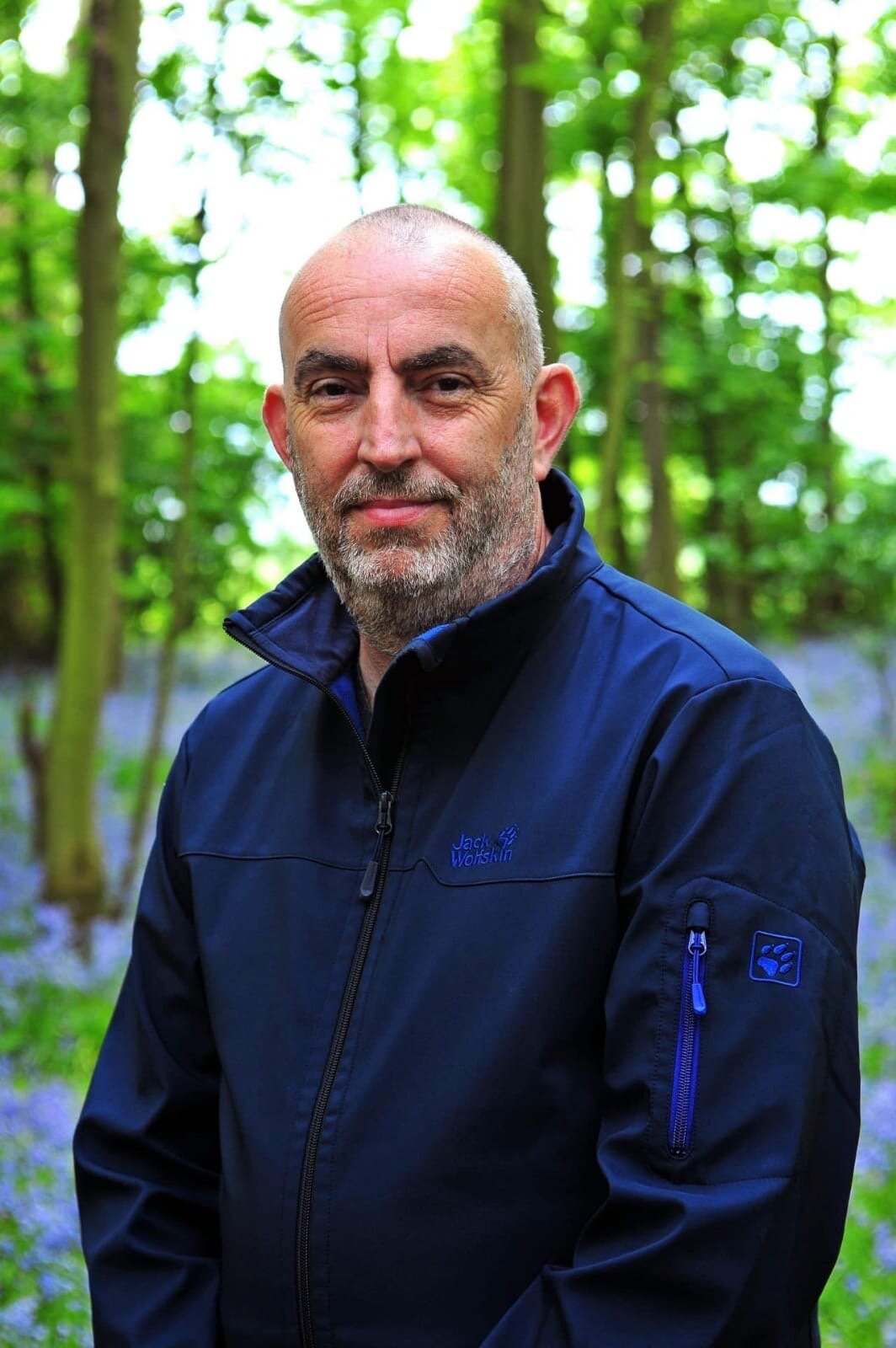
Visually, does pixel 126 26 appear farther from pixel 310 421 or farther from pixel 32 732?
pixel 310 421

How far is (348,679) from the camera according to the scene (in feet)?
7.79

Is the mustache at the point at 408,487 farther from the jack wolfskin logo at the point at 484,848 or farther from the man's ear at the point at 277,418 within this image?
the jack wolfskin logo at the point at 484,848

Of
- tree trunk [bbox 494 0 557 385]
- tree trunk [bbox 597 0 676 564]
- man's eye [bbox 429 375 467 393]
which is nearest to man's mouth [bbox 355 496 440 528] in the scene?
man's eye [bbox 429 375 467 393]

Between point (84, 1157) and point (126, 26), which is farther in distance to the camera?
point (126, 26)

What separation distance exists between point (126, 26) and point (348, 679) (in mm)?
6851

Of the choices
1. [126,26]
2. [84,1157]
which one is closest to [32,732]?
[126,26]

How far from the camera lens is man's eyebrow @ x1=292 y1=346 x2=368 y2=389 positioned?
2203mm

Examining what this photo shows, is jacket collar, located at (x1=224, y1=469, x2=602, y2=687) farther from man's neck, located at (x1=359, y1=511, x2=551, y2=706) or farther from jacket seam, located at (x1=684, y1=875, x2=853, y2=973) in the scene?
jacket seam, located at (x1=684, y1=875, x2=853, y2=973)

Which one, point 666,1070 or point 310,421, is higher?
point 310,421

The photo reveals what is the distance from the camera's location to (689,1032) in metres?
1.76

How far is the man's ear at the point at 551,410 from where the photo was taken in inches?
94.0

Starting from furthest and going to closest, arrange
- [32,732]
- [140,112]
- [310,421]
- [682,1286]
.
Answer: [32,732] → [140,112] → [310,421] → [682,1286]

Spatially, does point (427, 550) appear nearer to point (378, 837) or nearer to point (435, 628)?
point (435, 628)

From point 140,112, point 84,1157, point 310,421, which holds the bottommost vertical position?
point 84,1157
